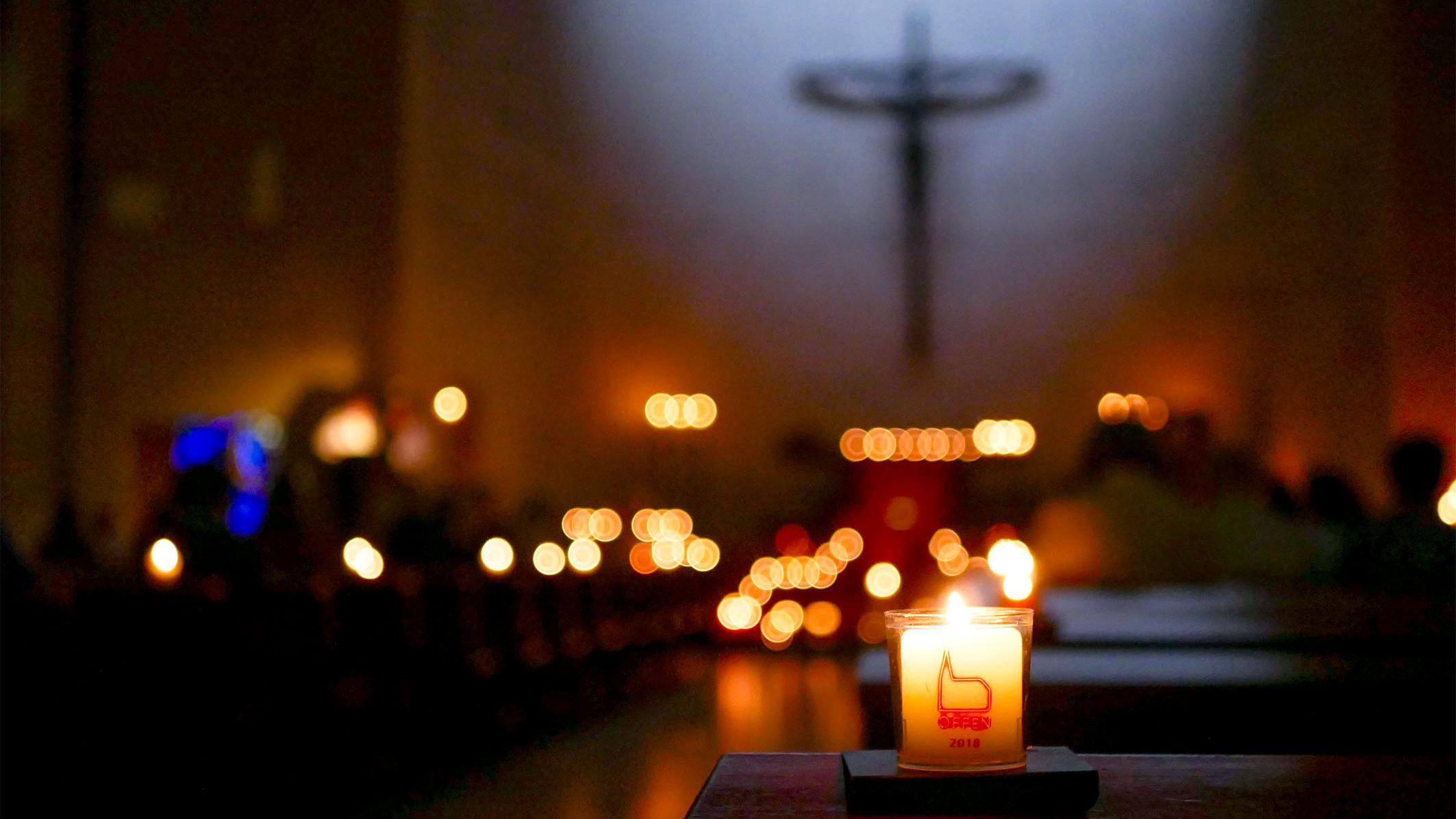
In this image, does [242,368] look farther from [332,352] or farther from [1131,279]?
[1131,279]

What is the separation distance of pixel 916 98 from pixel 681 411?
8.54 ft

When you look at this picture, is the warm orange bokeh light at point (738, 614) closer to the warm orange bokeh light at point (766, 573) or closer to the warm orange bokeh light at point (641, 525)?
the warm orange bokeh light at point (766, 573)

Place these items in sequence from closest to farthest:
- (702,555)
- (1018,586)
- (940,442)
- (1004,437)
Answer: (1018,586)
(702,555)
(940,442)
(1004,437)

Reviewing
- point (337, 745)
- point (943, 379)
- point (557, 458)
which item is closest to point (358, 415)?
point (557, 458)

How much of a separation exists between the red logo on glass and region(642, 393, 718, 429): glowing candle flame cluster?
9049mm

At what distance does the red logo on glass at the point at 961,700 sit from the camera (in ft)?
3.14

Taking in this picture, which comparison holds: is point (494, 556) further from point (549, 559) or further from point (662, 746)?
point (662, 746)

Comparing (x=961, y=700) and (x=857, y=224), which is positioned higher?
(x=857, y=224)

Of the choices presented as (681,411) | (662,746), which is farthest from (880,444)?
(662,746)

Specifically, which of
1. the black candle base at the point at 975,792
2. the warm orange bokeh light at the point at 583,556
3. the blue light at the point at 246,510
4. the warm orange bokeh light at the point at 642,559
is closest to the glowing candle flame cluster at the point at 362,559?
the warm orange bokeh light at the point at 583,556

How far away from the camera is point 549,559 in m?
7.07

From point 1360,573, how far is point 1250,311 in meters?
6.54

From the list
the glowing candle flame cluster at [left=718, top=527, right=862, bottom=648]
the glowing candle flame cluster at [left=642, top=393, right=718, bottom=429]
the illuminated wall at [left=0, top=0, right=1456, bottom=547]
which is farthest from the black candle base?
the glowing candle flame cluster at [left=642, top=393, right=718, bottom=429]

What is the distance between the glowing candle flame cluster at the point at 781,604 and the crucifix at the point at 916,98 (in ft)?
7.32
